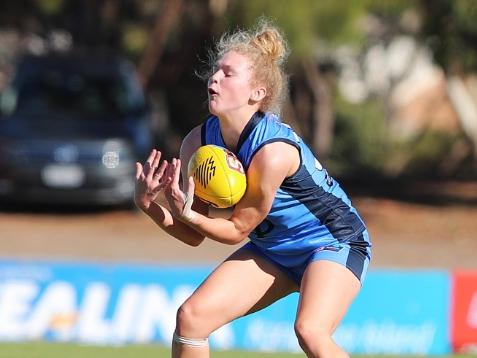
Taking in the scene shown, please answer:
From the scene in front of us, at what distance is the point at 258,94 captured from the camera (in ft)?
17.7

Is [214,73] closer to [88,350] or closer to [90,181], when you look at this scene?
[88,350]

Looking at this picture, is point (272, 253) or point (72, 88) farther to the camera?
point (72, 88)

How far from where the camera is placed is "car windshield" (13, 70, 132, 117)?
15469 mm

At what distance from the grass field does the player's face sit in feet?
11.4

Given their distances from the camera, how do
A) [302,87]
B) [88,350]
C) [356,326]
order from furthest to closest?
[302,87] < [356,326] < [88,350]

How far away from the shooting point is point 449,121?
35938mm

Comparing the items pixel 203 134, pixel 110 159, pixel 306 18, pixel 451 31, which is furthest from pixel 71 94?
pixel 203 134

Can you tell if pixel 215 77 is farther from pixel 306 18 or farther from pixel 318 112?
pixel 318 112

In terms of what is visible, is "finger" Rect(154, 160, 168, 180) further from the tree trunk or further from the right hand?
the tree trunk

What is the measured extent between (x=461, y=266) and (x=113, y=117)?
4922 mm

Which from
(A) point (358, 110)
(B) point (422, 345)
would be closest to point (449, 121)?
(A) point (358, 110)

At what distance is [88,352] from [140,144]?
6.87m

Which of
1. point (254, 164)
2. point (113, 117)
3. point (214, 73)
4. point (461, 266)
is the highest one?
point (113, 117)

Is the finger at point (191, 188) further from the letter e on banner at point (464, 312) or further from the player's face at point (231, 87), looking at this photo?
the letter e on banner at point (464, 312)
